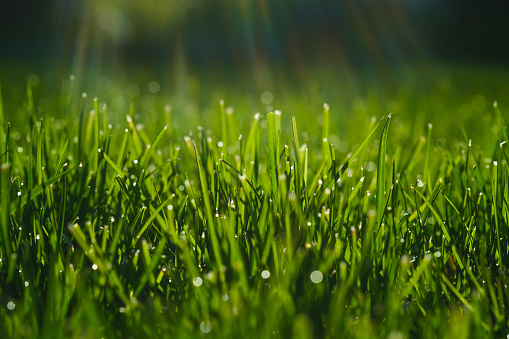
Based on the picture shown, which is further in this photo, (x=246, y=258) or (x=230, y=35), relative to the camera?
(x=230, y=35)

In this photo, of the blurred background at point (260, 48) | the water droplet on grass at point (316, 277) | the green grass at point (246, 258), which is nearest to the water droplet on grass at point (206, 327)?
the green grass at point (246, 258)

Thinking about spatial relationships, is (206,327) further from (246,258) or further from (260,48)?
(260,48)

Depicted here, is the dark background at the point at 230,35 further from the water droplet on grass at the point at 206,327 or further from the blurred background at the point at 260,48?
the water droplet on grass at the point at 206,327

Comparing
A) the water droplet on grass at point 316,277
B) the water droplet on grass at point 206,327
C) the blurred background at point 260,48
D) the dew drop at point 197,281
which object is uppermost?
the blurred background at point 260,48

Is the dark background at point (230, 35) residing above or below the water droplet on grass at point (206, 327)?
above

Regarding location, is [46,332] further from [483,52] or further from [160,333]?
[483,52]

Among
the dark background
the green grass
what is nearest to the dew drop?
the green grass

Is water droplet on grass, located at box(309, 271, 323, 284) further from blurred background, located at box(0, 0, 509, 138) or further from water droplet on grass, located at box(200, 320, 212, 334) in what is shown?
blurred background, located at box(0, 0, 509, 138)

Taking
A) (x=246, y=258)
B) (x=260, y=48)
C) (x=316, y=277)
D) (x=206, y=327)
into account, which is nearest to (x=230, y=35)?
(x=260, y=48)

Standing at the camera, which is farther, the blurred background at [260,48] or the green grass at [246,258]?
the blurred background at [260,48]
